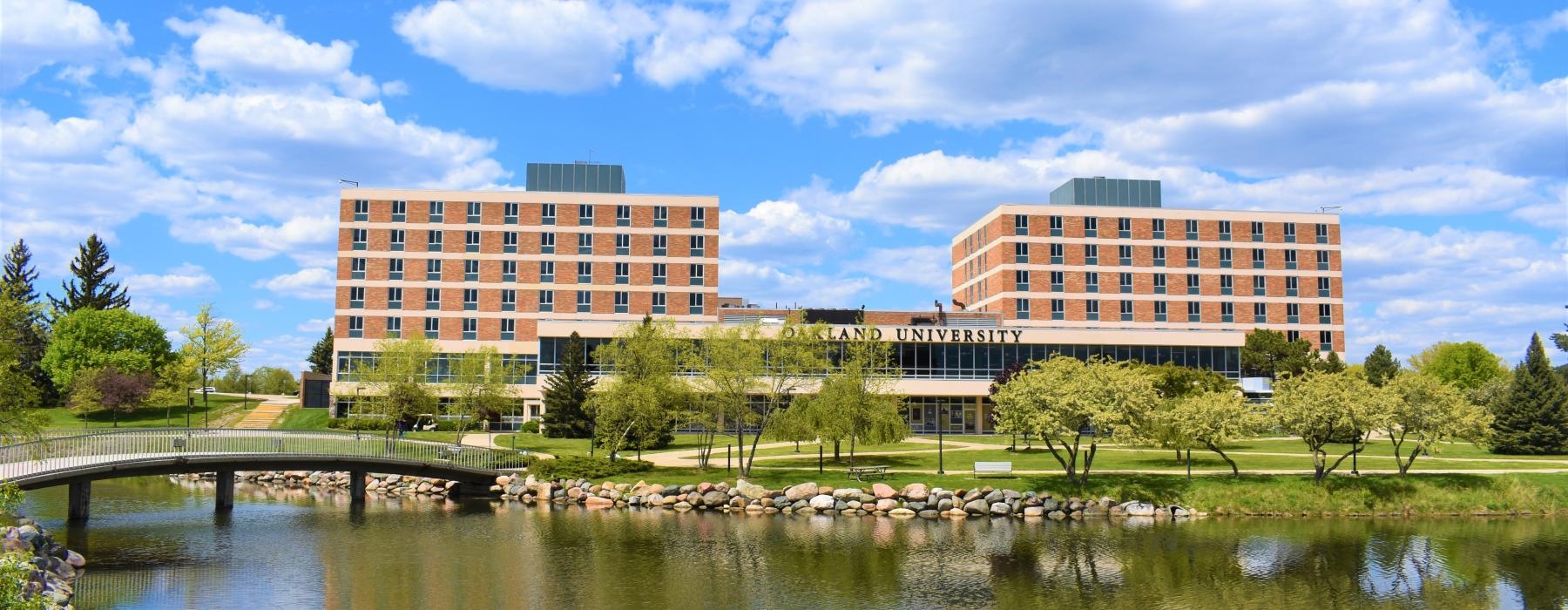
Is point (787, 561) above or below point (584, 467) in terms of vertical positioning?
below

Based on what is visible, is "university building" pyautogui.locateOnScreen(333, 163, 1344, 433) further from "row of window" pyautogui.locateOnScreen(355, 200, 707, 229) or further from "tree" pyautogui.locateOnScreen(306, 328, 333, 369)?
"tree" pyautogui.locateOnScreen(306, 328, 333, 369)

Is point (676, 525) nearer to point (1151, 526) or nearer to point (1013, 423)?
point (1013, 423)

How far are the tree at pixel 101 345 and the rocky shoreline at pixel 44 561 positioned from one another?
58160 millimetres

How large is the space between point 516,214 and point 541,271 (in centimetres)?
466

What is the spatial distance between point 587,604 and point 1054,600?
34.6 ft

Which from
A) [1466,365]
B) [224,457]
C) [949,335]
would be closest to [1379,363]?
[1466,365]

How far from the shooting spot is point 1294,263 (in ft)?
284

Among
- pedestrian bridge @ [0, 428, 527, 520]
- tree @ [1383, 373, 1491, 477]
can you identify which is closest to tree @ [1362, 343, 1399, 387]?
tree @ [1383, 373, 1491, 477]

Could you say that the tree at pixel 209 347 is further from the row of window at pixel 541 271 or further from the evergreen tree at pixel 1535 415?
the evergreen tree at pixel 1535 415

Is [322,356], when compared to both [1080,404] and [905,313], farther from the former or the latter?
[1080,404]

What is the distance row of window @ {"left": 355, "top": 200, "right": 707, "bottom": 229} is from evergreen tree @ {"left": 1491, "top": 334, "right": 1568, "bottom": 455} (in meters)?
50.6

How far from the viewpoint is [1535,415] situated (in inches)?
2089

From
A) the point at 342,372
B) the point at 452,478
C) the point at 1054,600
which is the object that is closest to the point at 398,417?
the point at 452,478

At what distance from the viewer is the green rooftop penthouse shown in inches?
3440
